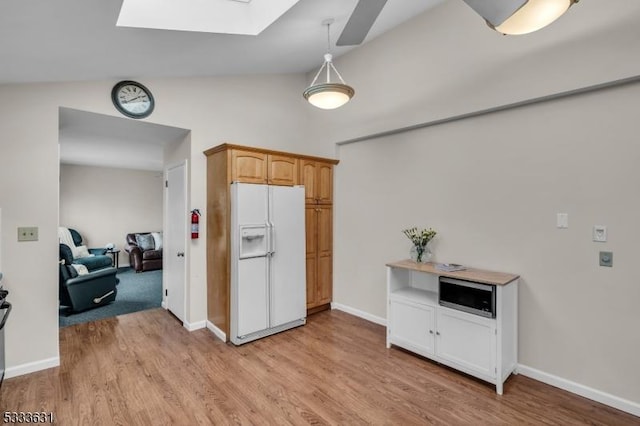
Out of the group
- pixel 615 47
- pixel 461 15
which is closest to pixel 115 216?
pixel 461 15

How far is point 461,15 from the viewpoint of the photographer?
308 centimetres

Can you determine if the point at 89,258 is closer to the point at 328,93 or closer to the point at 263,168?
the point at 263,168

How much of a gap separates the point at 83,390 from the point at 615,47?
4.85 m

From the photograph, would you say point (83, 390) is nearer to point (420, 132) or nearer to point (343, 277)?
point (343, 277)

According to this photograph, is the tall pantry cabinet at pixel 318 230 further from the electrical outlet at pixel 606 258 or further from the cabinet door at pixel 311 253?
the electrical outlet at pixel 606 258

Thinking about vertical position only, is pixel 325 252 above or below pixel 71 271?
above

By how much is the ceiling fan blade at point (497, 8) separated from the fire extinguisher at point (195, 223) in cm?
332

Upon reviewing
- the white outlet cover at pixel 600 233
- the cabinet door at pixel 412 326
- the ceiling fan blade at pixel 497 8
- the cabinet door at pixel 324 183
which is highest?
the ceiling fan blade at pixel 497 8

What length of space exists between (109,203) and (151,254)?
1852 millimetres

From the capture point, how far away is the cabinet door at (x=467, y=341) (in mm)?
2539

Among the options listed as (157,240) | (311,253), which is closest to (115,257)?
(157,240)

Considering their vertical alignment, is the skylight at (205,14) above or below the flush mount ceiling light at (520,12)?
above

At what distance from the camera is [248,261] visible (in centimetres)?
340

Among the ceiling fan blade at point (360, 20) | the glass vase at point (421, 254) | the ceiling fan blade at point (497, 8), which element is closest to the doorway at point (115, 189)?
the ceiling fan blade at point (360, 20)
